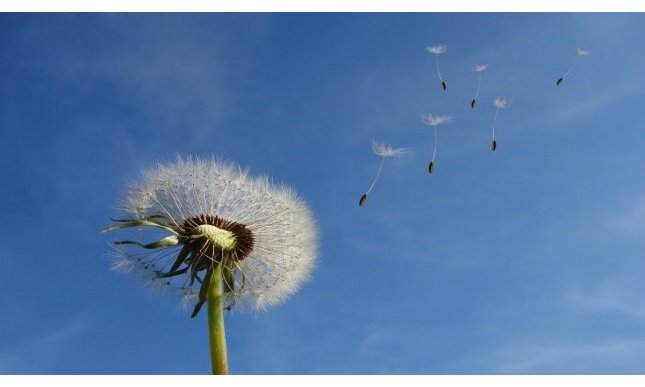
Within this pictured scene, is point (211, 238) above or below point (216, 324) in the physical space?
above

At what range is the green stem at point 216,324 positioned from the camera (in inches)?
392

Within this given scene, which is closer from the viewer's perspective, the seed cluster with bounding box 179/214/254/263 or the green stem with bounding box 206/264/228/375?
the green stem with bounding box 206/264/228/375

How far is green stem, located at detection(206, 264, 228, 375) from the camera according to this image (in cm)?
995

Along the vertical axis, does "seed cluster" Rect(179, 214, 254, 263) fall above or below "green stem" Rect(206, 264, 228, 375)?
above

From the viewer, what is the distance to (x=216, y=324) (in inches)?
405

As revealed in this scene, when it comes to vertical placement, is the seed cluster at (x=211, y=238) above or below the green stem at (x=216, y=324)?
above

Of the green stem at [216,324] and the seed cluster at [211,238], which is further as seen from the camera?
the seed cluster at [211,238]

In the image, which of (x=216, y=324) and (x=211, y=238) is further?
(x=211, y=238)

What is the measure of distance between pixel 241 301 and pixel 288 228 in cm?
149
